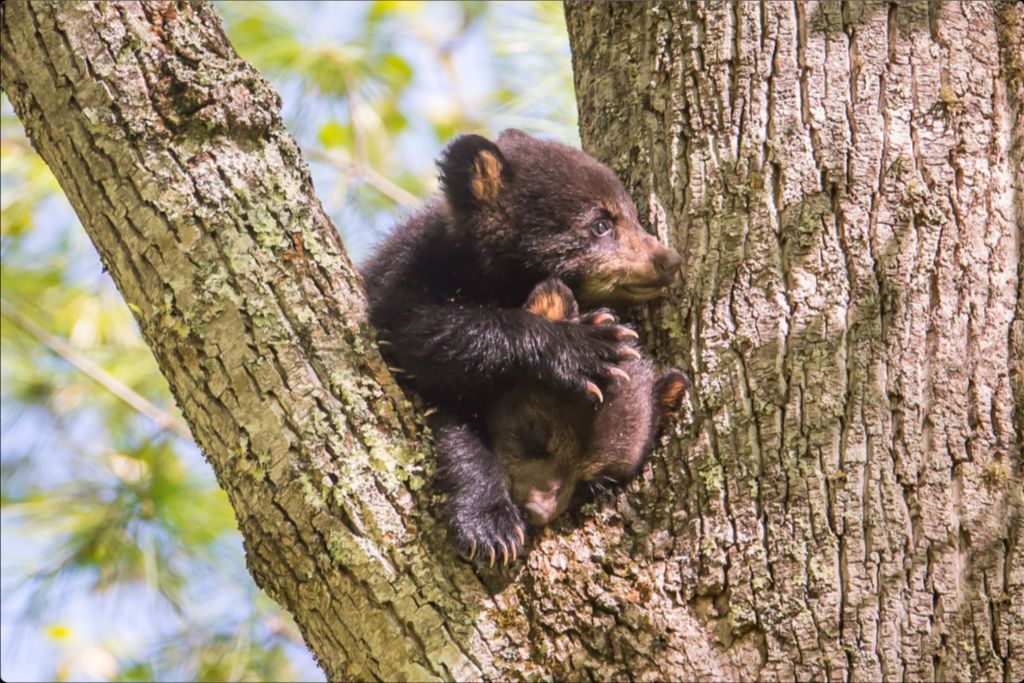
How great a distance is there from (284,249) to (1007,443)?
6.51ft

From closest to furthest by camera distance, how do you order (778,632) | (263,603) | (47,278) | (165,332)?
(778,632) → (165,332) → (47,278) → (263,603)

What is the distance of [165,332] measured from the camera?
2.86 meters

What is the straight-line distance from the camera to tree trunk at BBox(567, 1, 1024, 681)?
2.66m

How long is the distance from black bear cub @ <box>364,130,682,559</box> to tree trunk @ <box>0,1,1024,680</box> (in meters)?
0.16

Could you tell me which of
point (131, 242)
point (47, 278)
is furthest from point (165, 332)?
point (47, 278)

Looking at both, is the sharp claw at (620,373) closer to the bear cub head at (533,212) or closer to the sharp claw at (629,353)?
the sharp claw at (629,353)

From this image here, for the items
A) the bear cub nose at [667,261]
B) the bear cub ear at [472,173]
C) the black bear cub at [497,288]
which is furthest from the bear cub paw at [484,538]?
the bear cub ear at [472,173]

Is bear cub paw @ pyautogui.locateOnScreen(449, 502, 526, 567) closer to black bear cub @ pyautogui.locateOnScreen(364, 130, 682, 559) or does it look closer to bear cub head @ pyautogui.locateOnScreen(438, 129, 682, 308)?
black bear cub @ pyautogui.locateOnScreen(364, 130, 682, 559)

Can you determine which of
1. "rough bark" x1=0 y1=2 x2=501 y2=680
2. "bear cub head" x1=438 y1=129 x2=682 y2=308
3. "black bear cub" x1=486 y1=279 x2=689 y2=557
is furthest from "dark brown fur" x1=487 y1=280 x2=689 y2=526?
"rough bark" x1=0 y1=2 x2=501 y2=680

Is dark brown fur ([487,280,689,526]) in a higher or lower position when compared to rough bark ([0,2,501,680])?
lower

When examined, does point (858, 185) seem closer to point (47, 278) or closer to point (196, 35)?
point (196, 35)

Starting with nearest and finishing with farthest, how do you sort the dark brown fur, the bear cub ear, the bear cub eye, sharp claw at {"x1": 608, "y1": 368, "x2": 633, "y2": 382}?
the dark brown fur → sharp claw at {"x1": 608, "y1": 368, "x2": 633, "y2": 382} → the bear cub eye → the bear cub ear

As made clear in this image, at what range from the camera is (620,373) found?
330cm

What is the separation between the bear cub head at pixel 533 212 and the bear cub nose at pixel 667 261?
1.77 feet
